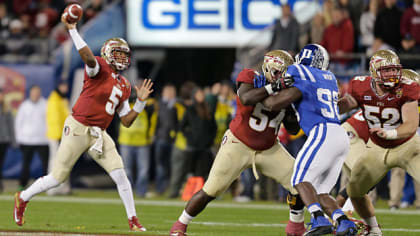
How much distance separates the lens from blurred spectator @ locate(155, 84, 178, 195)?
1547cm

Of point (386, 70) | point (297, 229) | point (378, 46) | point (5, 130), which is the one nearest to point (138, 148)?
point (5, 130)

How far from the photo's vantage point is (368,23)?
15945 millimetres

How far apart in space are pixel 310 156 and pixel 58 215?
4.44 meters

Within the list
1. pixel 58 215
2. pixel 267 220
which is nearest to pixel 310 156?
pixel 267 220

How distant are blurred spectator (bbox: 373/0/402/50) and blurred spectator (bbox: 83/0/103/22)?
19.6 feet

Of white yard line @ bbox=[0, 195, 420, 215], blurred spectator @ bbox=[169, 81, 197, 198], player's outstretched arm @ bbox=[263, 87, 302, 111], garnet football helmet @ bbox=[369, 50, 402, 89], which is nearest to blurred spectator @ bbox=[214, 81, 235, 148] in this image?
blurred spectator @ bbox=[169, 81, 197, 198]

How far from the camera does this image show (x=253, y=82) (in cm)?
784

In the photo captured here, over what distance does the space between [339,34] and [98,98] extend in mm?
7508

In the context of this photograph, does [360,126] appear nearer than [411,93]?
No

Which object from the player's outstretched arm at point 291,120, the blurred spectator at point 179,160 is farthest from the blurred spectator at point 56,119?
the player's outstretched arm at point 291,120

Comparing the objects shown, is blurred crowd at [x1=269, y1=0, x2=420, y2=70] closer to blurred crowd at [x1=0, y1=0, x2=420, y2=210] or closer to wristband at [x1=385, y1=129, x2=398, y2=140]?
blurred crowd at [x1=0, y1=0, x2=420, y2=210]

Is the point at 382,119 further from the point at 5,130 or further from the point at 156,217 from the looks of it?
the point at 5,130

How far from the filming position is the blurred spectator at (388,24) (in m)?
15.2

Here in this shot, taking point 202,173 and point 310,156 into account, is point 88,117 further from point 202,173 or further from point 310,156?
point 202,173
